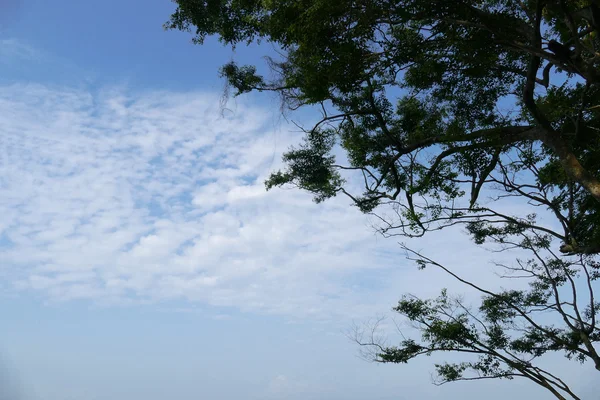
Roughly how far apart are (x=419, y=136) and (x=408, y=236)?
1.95 meters

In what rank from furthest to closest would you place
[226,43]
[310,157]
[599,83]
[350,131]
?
[310,157], [350,131], [226,43], [599,83]

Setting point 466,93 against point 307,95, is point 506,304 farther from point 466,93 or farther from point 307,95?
point 307,95

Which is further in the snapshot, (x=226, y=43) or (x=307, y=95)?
(x=226, y=43)

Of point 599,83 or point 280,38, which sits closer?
point 599,83

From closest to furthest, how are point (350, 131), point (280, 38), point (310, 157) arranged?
point (280, 38) < point (350, 131) < point (310, 157)

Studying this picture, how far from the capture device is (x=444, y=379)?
903 cm

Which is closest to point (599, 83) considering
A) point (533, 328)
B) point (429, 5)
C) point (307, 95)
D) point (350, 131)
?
point (429, 5)

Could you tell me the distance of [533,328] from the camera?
909 cm

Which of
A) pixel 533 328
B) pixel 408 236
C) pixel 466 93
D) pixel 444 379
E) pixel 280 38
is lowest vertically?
pixel 444 379

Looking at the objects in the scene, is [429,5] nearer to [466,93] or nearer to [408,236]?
[466,93]

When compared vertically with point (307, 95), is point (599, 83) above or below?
below

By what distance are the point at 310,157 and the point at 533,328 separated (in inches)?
206

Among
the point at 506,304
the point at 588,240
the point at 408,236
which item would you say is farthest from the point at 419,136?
the point at 506,304

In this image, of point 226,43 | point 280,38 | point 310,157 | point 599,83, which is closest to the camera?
point 599,83
